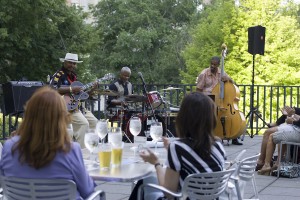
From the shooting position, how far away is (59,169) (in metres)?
3.64

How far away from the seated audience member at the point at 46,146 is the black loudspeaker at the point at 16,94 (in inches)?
246

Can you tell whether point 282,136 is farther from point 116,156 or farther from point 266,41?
point 266,41

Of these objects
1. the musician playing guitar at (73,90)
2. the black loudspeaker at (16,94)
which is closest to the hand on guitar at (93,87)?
the musician playing guitar at (73,90)

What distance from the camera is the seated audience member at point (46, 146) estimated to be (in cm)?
359

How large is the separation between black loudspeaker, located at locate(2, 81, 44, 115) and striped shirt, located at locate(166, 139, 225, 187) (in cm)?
613

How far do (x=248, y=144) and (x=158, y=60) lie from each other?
37166 millimetres

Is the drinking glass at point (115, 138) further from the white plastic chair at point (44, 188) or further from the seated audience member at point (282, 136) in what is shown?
the seated audience member at point (282, 136)

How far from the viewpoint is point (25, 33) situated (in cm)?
2670

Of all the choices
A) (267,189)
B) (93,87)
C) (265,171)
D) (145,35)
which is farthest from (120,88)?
(145,35)

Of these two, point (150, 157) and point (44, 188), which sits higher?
point (150, 157)

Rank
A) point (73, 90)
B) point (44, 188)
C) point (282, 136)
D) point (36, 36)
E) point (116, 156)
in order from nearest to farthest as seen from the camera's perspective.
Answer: point (44, 188), point (116, 156), point (282, 136), point (73, 90), point (36, 36)

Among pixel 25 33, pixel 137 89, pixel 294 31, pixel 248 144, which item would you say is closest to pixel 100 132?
pixel 248 144

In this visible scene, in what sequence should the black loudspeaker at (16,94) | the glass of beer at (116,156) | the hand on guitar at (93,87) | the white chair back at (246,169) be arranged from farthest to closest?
the black loudspeaker at (16,94)
the hand on guitar at (93,87)
the white chair back at (246,169)
the glass of beer at (116,156)

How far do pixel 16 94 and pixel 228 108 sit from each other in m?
3.93
